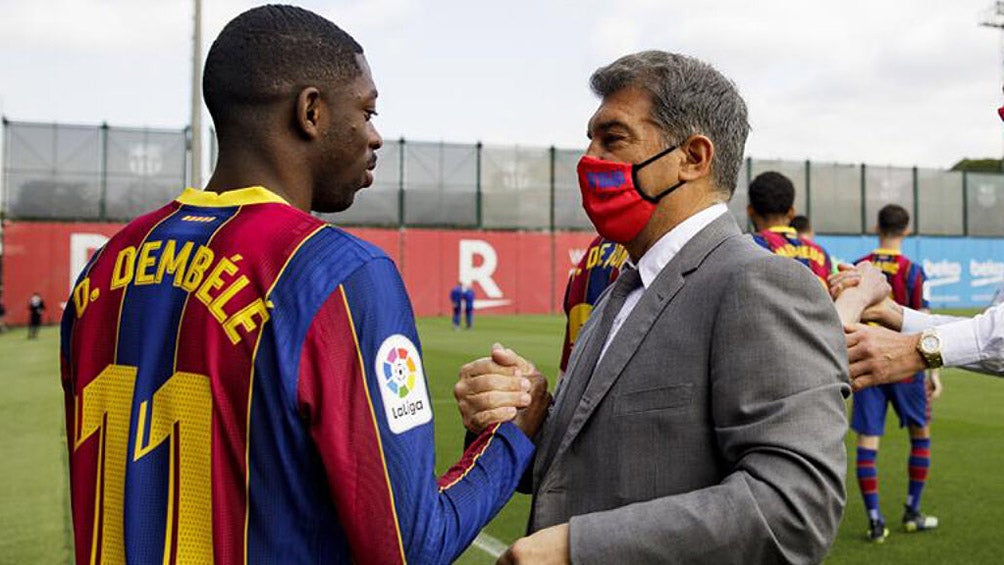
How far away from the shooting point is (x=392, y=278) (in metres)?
1.81

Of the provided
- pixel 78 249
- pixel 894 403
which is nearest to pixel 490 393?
pixel 894 403

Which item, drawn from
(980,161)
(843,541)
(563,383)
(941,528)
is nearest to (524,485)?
(563,383)

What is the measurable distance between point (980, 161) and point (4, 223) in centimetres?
7589

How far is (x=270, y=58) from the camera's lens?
197 cm

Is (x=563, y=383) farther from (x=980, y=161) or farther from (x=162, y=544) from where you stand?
(x=980, y=161)

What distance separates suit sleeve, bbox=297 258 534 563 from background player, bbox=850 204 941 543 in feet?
18.3

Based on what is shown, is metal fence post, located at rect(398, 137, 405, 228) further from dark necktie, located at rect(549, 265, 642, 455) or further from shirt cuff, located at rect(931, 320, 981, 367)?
dark necktie, located at rect(549, 265, 642, 455)

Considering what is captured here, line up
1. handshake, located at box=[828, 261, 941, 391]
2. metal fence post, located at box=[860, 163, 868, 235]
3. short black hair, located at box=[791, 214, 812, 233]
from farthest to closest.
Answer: metal fence post, located at box=[860, 163, 868, 235] < short black hair, located at box=[791, 214, 812, 233] < handshake, located at box=[828, 261, 941, 391]

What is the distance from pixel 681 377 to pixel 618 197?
1.75 ft

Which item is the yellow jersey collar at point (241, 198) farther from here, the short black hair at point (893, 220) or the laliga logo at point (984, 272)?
the laliga logo at point (984, 272)

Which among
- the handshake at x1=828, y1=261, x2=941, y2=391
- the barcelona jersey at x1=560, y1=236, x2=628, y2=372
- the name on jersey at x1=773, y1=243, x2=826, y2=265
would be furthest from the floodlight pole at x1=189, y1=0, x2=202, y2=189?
the handshake at x1=828, y1=261, x2=941, y2=391

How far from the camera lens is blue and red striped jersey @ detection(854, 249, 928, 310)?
7.65 meters

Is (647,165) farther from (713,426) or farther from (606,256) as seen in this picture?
(606,256)

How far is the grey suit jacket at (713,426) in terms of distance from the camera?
68.0 inches
